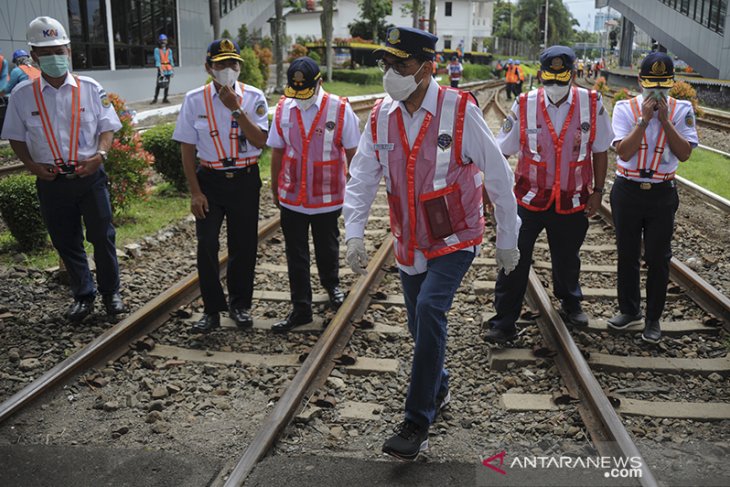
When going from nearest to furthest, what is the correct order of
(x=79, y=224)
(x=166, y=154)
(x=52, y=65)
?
1. (x=52, y=65)
2. (x=79, y=224)
3. (x=166, y=154)

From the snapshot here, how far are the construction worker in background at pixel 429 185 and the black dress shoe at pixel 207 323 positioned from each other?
90.9 inches

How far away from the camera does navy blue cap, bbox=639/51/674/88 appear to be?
5305mm

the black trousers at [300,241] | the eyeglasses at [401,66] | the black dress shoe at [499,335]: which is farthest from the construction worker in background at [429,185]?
the black trousers at [300,241]

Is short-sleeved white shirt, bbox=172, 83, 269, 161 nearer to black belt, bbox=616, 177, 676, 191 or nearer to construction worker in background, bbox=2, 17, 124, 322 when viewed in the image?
construction worker in background, bbox=2, 17, 124, 322

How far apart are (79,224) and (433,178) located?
3.65m

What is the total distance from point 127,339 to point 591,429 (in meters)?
3.48

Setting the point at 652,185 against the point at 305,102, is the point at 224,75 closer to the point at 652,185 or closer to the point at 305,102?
the point at 305,102

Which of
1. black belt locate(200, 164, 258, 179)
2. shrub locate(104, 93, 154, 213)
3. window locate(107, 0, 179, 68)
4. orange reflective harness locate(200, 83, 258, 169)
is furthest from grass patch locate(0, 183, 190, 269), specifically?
window locate(107, 0, 179, 68)

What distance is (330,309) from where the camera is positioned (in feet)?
21.5

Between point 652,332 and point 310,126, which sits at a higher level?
point 310,126

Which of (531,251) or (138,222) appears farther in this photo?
(138,222)

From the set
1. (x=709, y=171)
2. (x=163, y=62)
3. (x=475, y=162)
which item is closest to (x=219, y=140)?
(x=475, y=162)

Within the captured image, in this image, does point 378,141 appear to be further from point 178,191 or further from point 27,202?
point 178,191

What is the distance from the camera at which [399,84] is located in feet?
12.8
